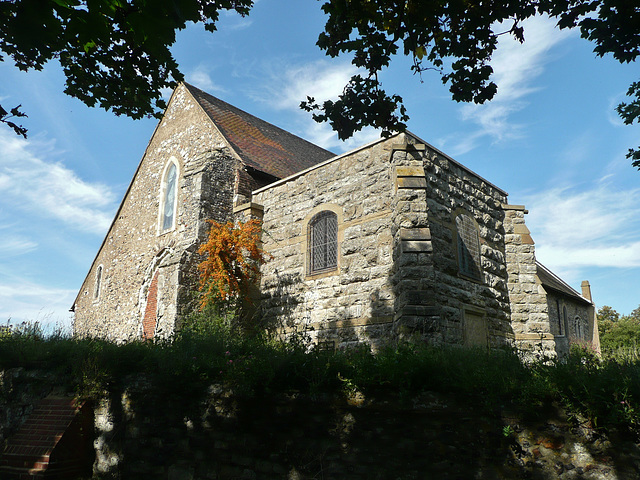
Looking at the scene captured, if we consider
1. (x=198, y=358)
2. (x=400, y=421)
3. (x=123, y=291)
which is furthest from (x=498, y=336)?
(x=123, y=291)

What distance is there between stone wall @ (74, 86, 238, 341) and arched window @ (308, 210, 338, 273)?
10.8 feet

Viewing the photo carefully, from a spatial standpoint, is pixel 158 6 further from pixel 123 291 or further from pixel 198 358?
pixel 123 291

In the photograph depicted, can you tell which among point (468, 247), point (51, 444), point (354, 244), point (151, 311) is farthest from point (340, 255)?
point (151, 311)

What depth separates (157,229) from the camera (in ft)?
53.7

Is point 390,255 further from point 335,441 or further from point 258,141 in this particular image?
point 258,141

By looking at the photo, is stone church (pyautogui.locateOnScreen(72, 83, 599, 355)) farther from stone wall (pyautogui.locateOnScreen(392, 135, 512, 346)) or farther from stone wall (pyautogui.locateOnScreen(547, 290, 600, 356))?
stone wall (pyautogui.locateOnScreen(547, 290, 600, 356))

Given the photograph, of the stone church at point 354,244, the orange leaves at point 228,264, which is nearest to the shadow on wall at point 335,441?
the stone church at point 354,244

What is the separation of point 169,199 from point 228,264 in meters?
5.36

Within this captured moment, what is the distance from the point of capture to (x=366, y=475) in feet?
18.9

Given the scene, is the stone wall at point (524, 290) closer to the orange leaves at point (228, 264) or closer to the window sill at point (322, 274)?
the window sill at point (322, 274)

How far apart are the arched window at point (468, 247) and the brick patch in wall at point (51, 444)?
26.7ft

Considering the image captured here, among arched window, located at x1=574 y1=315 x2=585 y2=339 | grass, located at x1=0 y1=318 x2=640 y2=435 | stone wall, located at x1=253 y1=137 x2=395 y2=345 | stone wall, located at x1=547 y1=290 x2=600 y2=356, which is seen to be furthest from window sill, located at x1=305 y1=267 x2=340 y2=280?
arched window, located at x1=574 y1=315 x2=585 y2=339

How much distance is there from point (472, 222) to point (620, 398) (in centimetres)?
724

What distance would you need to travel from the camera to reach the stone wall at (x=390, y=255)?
9.70 m
